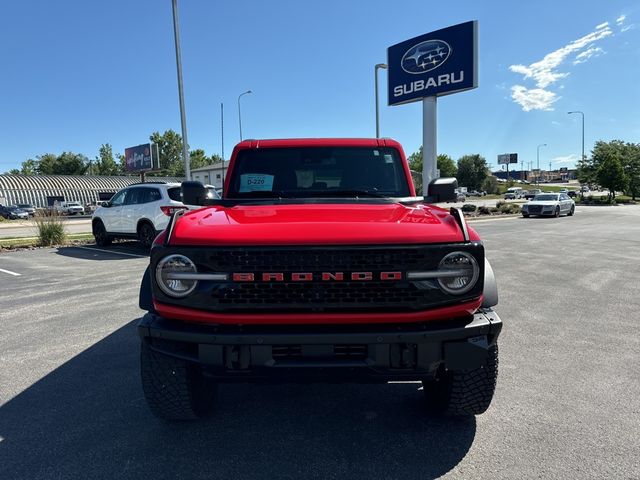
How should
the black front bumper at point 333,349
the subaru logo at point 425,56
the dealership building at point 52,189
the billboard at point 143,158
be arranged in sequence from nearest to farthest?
the black front bumper at point 333,349 < the subaru logo at point 425,56 < the dealership building at point 52,189 < the billboard at point 143,158

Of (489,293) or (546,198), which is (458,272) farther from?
(546,198)

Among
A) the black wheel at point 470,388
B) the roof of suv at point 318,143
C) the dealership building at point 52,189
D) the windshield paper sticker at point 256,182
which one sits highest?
the dealership building at point 52,189

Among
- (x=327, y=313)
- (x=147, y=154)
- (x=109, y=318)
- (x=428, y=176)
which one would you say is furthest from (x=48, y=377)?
(x=147, y=154)

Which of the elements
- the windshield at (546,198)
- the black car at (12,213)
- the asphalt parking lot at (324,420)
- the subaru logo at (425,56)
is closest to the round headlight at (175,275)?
the asphalt parking lot at (324,420)

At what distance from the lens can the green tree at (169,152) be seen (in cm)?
9200

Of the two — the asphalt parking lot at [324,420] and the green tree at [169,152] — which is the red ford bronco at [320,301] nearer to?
the asphalt parking lot at [324,420]

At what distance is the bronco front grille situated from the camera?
7.34 ft

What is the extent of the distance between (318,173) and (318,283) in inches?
63.5

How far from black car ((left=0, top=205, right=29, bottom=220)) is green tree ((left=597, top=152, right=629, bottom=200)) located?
5605cm

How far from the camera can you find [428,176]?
2373 centimetres

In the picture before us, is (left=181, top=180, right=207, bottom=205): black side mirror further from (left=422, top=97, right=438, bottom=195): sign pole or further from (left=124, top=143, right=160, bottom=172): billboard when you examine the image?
(left=124, top=143, right=160, bottom=172): billboard

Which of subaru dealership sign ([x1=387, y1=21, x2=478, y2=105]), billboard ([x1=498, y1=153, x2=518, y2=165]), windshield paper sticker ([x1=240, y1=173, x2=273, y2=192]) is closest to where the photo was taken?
windshield paper sticker ([x1=240, y1=173, x2=273, y2=192])

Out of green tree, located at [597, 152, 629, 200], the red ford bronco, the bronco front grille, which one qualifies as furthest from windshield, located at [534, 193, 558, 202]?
green tree, located at [597, 152, 629, 200]

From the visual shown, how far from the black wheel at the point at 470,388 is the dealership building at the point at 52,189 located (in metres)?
49.9
